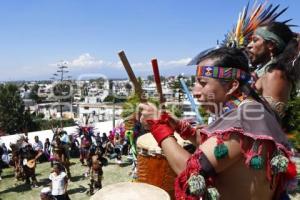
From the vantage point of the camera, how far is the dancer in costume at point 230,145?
1.56 metres

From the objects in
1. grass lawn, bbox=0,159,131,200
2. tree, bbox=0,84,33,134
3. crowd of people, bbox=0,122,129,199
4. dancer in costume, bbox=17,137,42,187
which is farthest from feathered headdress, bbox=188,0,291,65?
tree, bbox=0,84,33,134

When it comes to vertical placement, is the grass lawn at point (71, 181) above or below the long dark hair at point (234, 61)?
Result: below

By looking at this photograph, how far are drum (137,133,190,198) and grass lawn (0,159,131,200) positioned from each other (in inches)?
255

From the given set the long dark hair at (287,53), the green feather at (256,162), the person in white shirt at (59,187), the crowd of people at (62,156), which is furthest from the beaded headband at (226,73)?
the person in white shirt at (59,187)

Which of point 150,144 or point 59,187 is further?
point 59,187

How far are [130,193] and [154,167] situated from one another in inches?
28.5

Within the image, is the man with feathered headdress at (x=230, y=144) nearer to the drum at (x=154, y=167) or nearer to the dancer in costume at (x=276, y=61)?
the dancer in costume at (x=276, y=61)

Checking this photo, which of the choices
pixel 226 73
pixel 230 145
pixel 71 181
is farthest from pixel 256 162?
pixel 71 181

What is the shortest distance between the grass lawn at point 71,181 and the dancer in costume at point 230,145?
8.12m

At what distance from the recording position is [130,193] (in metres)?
2.46

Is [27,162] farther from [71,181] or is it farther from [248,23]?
[248,23]

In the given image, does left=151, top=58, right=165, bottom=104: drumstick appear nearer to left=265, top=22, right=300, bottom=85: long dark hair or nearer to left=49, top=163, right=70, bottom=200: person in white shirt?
left=265, top=22, right=300, bottom=85: long dark hair

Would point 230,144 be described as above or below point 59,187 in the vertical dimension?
above

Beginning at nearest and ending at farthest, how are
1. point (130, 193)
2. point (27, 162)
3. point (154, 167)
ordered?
1. point (130, 193)
2. point (154, 167)
3. point (27, 162)
